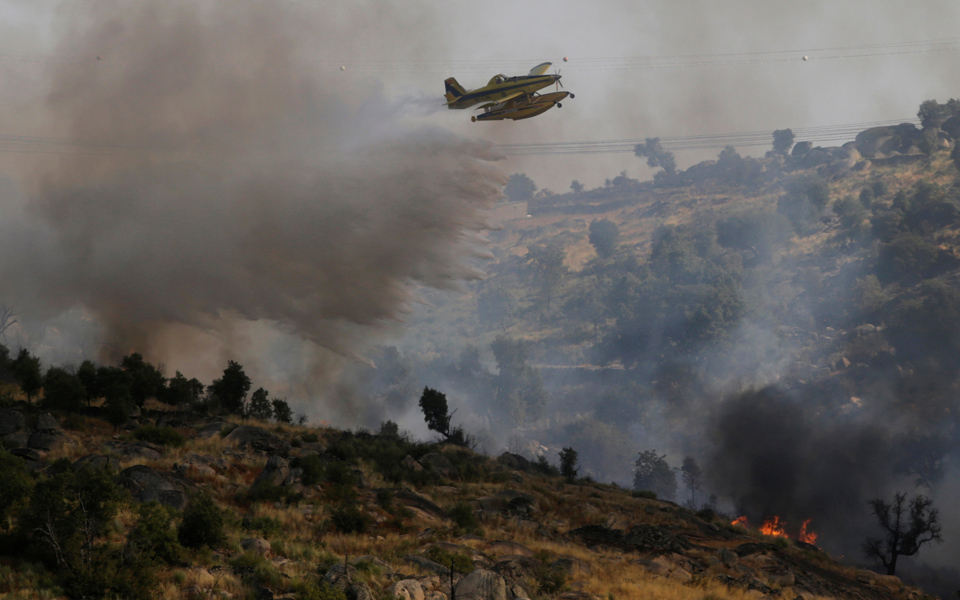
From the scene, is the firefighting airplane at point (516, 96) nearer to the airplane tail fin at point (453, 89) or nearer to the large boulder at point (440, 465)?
the airplane tail fin at point (453, 89)

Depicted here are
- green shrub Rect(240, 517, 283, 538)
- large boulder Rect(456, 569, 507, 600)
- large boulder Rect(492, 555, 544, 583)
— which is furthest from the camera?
green shrub Rect(240, 517, 283, 538)

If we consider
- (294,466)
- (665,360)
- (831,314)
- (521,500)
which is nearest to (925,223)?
(831,314)

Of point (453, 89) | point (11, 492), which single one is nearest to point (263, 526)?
point (11, 492)

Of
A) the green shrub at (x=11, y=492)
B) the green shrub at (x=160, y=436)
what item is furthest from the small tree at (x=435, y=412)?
the green shrub at (x=11, y=492)

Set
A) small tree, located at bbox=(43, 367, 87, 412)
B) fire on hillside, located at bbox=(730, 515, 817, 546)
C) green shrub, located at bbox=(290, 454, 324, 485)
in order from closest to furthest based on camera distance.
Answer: green shrub, located at bbox=(290, 454, 324, 485) → small tree, located at bbox=(43, 367, 87, 412) → fire on hillside, located at bbox=(730, 515, 817, 546)

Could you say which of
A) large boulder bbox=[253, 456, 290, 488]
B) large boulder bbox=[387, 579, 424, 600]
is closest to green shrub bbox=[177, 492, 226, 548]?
large boulder bbox=[387, 579, 424, 600]

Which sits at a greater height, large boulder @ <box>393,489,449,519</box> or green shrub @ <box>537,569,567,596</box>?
large boulder @ <box>393,489,449,519</box>

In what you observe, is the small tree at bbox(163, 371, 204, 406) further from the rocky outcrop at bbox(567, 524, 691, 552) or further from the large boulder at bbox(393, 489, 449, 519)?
the rocky outcrop at bbox(567, 524, 691, 552)
